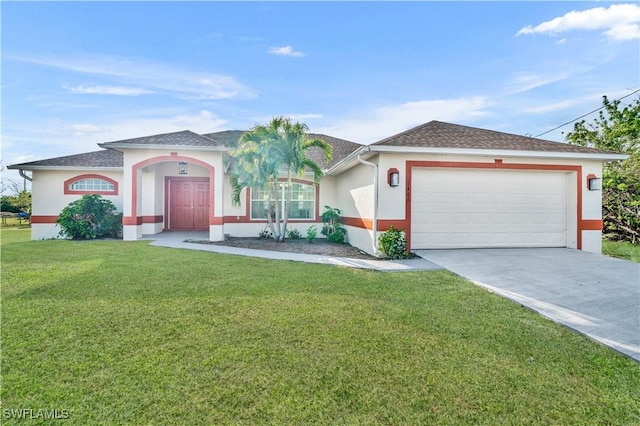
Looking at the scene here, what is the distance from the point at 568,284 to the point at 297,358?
5.38 metres

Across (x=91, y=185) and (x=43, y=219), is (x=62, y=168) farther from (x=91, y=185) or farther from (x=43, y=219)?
(x=43, y=219)

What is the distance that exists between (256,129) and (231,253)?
407 cm

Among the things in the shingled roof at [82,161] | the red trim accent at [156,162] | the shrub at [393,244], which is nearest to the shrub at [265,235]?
the red trim accent at [156,162]

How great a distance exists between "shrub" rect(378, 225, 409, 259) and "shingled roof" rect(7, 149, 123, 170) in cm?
1126

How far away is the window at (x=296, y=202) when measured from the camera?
42.1ft

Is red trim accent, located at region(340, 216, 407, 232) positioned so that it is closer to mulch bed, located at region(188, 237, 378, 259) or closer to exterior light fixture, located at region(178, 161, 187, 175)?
mulch bed, located at region(188, 237, 378, 259)

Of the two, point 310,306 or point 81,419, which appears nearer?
point 81,419

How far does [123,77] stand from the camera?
427 inches

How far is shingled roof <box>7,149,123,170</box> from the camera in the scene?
1225cm

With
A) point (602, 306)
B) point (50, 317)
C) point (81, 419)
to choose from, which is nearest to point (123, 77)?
point (50, 317)

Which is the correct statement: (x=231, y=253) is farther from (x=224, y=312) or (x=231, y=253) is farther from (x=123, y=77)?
(x=123, y=77)

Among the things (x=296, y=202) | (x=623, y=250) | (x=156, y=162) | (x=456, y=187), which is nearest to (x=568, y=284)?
(x=456, y=187)

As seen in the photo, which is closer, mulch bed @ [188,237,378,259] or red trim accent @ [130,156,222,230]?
mulch bed @ [188,237,378,259]

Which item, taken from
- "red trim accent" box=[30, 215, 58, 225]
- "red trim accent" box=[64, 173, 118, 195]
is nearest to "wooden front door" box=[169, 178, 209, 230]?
"red trim accent" box=[64, 173, 118, 195]
